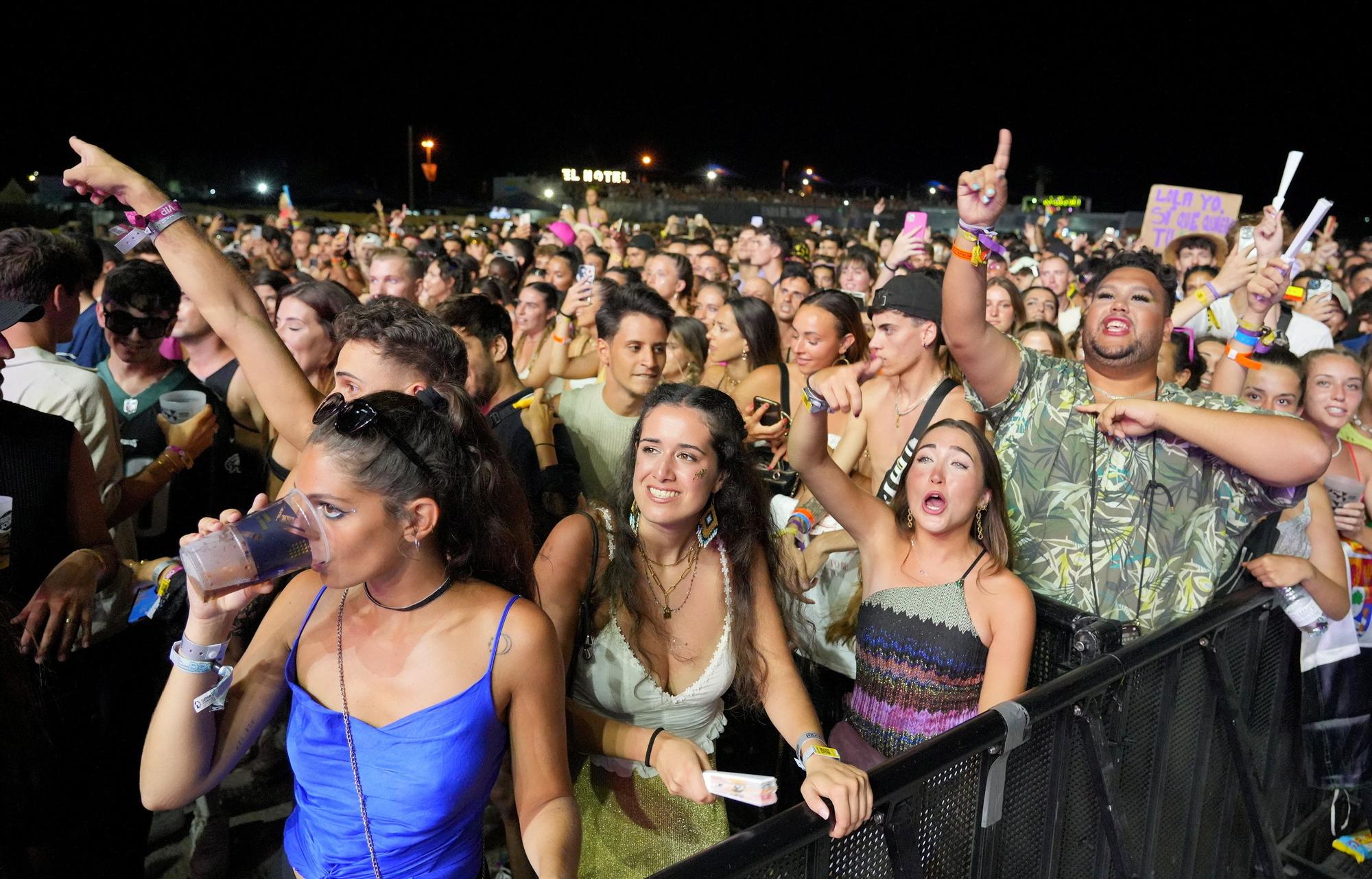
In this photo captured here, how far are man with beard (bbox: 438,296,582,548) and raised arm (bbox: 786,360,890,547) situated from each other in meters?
0.98

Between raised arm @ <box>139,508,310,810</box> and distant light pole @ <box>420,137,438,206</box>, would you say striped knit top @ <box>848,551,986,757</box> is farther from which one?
distant light pole @ <box>420,137,438,206</box>

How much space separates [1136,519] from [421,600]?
209 centimetres

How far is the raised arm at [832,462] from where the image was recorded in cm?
253

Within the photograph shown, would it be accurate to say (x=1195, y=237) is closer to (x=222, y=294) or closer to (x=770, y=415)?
(x=770, y=415)

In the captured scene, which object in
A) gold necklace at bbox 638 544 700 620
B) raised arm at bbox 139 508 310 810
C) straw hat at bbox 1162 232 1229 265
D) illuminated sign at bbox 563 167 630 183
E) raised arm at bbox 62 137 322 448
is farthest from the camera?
illuminated sign at bbox 563 167 630 183

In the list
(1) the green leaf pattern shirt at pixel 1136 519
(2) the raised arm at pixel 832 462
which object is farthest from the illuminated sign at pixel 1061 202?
(2) the raised arm at pixel 832 462

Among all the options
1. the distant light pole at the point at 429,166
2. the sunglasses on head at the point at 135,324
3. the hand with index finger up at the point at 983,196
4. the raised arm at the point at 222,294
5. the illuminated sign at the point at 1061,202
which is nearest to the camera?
the raised arm at the point at 222,294

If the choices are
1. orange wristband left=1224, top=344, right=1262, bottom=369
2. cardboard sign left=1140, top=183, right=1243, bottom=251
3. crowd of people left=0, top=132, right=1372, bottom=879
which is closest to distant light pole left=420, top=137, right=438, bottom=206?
cardboard sign left=1140, top=183, right=1243, bottom=251

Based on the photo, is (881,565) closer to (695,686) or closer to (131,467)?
(695,686)

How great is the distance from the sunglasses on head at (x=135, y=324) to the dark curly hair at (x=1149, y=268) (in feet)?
10.5

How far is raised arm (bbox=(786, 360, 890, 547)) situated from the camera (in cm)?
253

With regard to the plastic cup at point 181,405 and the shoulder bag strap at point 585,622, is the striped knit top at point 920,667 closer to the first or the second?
the shoulder bag strap at point 585,622

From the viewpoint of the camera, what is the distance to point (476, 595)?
5.89 ft

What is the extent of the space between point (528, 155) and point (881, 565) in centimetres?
4923
